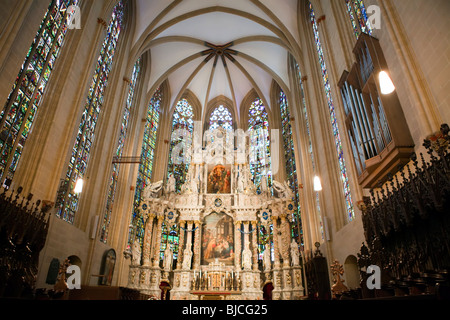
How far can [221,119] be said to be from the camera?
2516 centimetres

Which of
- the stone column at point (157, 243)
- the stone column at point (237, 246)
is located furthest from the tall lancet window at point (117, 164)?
the stone column at point (237, 246)

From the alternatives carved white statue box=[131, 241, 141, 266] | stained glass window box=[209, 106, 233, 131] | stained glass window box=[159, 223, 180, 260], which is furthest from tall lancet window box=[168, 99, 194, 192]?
carved white statue box=[131, 241, 141, 266]

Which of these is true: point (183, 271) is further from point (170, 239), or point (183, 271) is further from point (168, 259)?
point (170, 239)

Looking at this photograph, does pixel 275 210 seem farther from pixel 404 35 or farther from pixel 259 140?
pixel 404 35

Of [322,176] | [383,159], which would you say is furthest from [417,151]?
[322,176]

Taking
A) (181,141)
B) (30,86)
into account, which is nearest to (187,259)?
(181,141)

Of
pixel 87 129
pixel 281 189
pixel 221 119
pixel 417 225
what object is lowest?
pixel 417 225

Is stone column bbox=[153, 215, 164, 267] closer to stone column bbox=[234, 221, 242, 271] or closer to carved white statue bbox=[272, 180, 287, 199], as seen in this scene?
stone column bbox=[234, 221, 242, 271]

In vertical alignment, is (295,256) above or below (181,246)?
below

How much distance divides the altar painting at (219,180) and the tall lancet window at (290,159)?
13.0 feet

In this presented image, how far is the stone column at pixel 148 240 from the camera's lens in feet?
51.7

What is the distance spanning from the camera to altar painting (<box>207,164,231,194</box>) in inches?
750

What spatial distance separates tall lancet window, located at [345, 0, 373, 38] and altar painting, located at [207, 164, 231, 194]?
1132cm

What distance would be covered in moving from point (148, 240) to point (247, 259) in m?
5.49
